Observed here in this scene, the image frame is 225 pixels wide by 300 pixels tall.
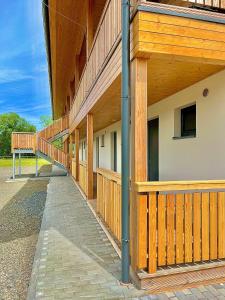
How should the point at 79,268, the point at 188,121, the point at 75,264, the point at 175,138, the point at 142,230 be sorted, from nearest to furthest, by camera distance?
the point at 142,230
the point at 79,268
the point at 75,264
the point at 188,121
the point at 175,138

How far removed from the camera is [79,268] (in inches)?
141

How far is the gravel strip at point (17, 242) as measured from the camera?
3469 mm

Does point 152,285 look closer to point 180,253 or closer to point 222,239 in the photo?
point 180,253

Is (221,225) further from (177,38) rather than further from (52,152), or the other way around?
(52,152)

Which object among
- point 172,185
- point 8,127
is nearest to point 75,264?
point 172,185

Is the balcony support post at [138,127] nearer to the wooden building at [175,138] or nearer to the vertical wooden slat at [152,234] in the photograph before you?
the wooden building at [175,138]

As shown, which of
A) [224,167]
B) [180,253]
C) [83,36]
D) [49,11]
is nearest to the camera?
[180,253]

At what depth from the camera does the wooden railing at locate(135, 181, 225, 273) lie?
3.15 meters

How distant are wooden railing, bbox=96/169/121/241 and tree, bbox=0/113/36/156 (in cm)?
7975

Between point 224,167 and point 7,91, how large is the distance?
140 metres

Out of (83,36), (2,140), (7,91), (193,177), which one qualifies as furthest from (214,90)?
(7,91)

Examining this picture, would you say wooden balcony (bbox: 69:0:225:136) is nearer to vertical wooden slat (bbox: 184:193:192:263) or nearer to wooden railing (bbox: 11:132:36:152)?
vertical wooden slat (bbox: 184:193:192:263)

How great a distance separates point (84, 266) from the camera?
144 inches

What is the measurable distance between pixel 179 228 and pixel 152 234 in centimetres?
35
